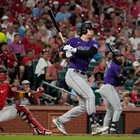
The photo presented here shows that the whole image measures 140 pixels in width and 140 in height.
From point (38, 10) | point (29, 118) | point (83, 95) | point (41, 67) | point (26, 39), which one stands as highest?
point (38, 10)

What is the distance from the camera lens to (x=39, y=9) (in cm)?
2555

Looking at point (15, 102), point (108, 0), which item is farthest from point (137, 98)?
point (108, 0)

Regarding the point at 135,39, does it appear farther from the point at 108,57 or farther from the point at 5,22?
the point at 5,22

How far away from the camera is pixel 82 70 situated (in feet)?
50.9

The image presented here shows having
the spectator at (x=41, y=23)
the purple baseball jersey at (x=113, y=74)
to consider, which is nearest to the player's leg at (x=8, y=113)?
the purple baseball jersey at (x=113, y=74)

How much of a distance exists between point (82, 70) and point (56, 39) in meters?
8.16

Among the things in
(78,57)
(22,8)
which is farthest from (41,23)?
(78,57)

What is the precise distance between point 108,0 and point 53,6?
255cm

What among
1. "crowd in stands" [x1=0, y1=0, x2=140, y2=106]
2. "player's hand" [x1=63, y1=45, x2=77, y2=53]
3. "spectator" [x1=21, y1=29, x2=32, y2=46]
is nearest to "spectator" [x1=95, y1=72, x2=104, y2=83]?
"crowd in stands" [x1=0, y1=0, x2=140, y2=106]

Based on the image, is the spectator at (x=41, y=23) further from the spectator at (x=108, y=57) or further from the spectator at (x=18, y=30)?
the spectator at (x=108, y=57)

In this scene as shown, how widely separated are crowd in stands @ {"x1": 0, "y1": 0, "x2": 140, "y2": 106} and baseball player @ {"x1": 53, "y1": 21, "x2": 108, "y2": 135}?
3058mm

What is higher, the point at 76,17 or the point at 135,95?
the point at 76,17

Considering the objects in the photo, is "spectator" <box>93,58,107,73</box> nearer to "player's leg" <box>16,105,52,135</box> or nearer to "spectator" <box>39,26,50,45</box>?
"spectator" <box>39,26,50,45</box>

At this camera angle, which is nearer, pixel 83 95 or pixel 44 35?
pixel 83 95
